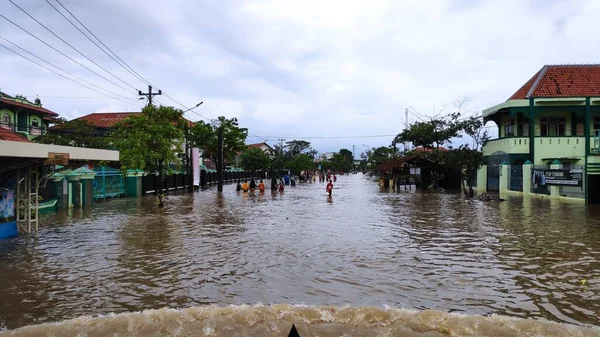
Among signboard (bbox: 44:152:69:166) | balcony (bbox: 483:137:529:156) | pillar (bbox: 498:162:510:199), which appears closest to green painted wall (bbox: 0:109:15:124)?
signboard (bbox: 44:152:69:166)

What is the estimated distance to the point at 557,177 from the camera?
25.8 m

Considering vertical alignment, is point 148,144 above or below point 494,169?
above

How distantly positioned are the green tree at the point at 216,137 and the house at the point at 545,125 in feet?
90.0

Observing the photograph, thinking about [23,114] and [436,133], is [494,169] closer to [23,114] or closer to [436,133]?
[436,133]

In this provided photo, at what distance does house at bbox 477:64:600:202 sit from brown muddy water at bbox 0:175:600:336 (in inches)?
728

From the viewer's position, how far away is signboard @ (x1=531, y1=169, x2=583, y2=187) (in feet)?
79.7

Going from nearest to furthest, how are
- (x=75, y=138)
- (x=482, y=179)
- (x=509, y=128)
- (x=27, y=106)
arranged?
1. (x=509, y=128)
2. (x=27, y=106)
3. (x=482, y=179)
4. (x=75, y=138)

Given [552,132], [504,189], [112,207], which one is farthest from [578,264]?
[552,132]

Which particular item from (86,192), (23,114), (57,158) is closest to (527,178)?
(86,192)

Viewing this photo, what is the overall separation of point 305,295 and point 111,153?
415 inches

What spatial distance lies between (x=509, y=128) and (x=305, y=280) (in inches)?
1293

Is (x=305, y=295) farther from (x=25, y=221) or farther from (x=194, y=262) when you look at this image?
(x=25, y=221)

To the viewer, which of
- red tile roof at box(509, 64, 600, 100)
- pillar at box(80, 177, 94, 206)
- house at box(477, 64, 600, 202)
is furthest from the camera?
red tile roof at box(509, 64, 600, 100)

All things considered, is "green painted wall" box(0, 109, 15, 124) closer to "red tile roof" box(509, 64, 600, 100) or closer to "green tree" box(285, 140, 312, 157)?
"red tile roof" box(509, 64, 600, 100)
